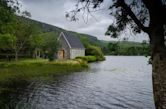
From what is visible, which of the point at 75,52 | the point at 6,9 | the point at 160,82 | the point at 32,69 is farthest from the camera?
the point at 75,52

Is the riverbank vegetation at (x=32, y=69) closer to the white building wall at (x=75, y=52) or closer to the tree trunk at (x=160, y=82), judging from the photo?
the white building wall at (x=75, y=52)

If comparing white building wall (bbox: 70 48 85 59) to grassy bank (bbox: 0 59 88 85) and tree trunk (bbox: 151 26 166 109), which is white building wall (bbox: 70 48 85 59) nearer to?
grassy bank (bbox: 0 59 88 85)

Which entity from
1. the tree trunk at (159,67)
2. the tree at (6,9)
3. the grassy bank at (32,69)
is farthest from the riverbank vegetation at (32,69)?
the tree trunk at (159,67)

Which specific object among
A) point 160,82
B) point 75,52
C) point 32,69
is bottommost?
point 32,69

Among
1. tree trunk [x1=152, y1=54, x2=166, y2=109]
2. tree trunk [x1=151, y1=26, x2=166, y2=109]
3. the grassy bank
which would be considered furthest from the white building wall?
tree trunk [x1=152, y1=54, x2=166, y2=109]

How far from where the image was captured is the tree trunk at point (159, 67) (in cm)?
700

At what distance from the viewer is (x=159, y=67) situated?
709 cm

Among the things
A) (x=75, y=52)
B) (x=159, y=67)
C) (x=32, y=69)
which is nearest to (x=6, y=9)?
(x=159, y=67)

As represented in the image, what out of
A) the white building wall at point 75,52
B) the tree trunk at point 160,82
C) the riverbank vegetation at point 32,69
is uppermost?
the white building wall at point 75,52

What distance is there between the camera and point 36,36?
54688 millimetres

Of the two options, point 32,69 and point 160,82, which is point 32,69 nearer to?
point 32,69

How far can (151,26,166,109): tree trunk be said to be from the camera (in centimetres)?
700

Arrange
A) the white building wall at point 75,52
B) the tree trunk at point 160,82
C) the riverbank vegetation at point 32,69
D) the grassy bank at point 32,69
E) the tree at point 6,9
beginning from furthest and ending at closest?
1. the white building wall at point 75,52
2. the grassy bank at point 32,69
3. the riverbank vegetation at point 32,69
4. the tree at point 6,9
5. the tree trunk at point 160,82

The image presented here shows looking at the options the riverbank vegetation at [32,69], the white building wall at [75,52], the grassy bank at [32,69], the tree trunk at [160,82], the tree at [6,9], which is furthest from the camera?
the white building wall at [75,52]
